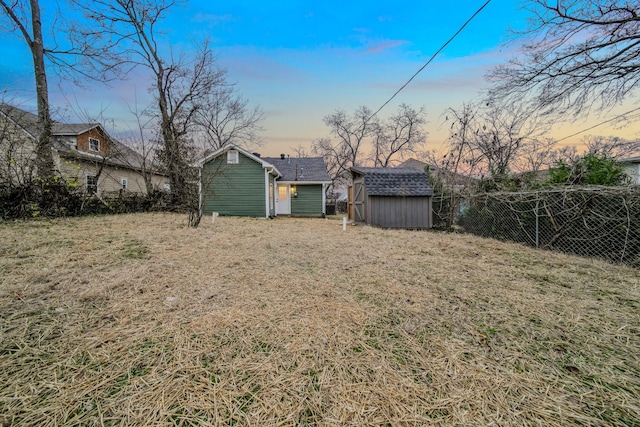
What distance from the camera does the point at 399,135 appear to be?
84.4 ft

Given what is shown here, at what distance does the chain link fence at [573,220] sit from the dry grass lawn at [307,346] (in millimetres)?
1304

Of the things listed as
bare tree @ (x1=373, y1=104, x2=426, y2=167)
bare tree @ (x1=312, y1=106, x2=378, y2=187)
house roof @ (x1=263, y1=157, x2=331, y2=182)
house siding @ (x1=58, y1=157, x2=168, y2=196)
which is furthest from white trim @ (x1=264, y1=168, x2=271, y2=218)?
bare tree @ (x1=373, y1=104, x2=426, y2=167)

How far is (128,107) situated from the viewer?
10.0 metres

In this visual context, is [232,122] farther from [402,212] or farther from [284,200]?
[402,212]

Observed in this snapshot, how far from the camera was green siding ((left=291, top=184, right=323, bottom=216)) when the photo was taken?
51.9 feet

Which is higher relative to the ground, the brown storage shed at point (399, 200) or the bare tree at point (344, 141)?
the bare tree at point (344, 141)

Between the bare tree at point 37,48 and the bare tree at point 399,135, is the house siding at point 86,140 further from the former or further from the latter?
the bare tree at point 399,135

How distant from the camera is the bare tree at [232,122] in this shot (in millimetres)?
20156

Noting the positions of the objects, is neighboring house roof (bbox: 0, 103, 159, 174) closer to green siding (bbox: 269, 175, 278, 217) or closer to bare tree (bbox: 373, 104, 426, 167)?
green siding (bbox: 269, 175, 278, 217)

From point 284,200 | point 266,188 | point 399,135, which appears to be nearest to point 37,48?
point 266,188

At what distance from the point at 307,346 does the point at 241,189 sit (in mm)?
12027

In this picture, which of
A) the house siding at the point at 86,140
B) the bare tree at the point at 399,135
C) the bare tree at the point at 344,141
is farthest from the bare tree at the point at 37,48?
the bare tree at the point at 399,135

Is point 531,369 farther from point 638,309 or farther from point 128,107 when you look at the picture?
point 128,107

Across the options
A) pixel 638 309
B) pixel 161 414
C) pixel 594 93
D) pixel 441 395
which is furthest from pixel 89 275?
pixel 594 93
